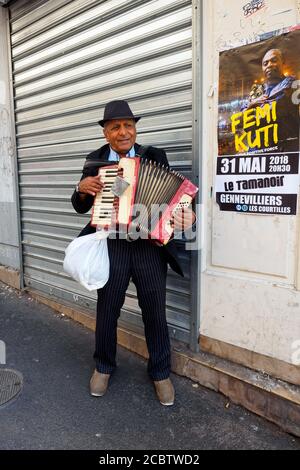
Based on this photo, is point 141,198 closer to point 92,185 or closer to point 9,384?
point 92,185

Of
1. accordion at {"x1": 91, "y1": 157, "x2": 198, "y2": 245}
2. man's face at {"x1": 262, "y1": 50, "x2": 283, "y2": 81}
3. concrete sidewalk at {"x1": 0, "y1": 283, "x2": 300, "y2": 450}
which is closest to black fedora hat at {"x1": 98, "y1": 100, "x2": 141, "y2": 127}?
accordion at {"x1": 91, "y1": 157, "x2": 198, "y2": 245}

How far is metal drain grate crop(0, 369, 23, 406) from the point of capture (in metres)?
2.78

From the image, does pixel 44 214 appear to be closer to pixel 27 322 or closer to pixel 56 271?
pixel 56 271

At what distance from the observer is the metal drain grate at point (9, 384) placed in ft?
9.12

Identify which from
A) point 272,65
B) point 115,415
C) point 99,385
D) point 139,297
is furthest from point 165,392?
point 272,65

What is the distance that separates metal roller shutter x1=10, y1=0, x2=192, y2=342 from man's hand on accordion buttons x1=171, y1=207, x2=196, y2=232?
616mm

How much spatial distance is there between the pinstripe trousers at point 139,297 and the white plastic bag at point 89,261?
3.9 inches

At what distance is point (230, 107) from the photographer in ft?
8.11

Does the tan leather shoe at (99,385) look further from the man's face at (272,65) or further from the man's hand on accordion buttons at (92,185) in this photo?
the man's face at (272,65)

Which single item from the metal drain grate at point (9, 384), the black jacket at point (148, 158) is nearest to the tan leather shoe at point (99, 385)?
the metal drain grate at point (9, 384)

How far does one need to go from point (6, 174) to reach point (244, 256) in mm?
3615

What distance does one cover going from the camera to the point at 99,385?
8.98 ft
